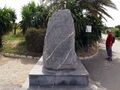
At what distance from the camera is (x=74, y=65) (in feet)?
28.2

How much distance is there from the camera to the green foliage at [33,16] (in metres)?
16.1

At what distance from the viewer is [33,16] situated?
55.8 ft

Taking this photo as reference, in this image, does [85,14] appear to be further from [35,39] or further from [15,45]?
[15,45]

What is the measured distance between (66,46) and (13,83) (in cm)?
200

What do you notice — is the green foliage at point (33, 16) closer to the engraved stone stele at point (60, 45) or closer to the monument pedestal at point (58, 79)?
A: the engraved stone stele at point (60, 45)

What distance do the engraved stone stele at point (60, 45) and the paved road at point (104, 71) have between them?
1365mm

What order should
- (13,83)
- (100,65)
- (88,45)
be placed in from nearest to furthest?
(13,83)
(100,65)
(88,45)

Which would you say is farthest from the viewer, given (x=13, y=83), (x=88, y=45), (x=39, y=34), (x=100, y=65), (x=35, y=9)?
(x=35, y=9)

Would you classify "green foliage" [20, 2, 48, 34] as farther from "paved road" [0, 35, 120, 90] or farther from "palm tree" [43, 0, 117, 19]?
"paved road" [0, 35, 120, 90]

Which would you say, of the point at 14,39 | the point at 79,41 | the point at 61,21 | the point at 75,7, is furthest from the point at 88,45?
the point at 61,21

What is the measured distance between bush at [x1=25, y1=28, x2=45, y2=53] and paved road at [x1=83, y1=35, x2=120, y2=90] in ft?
8.19

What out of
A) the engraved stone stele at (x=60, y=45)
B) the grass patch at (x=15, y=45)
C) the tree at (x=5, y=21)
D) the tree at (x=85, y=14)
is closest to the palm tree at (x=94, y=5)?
the tree at (x=85, y=14)

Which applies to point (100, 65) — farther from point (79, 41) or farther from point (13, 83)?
point (13, 83)

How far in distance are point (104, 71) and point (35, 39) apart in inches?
178
